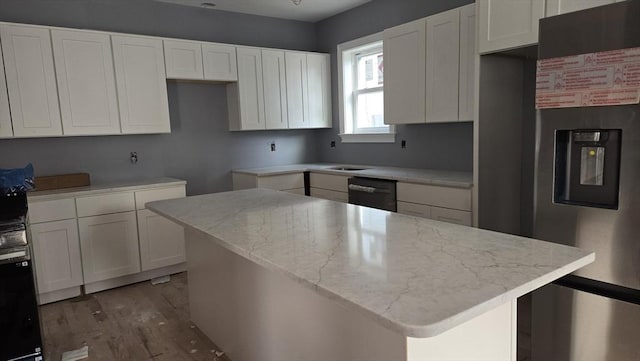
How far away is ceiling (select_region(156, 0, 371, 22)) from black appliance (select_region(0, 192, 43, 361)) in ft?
9.44

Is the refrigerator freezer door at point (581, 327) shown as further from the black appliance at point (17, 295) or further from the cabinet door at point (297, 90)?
the cabinet door at point (297, 90)

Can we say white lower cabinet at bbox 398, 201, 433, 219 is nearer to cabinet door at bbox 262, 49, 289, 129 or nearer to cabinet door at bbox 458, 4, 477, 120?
cabinet door at bbox 458, 4, 477, 120

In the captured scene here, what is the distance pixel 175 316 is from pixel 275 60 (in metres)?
2.90

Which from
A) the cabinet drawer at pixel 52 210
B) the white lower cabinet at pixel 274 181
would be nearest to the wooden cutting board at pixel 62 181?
the cabinet drawer at pixel 52 210

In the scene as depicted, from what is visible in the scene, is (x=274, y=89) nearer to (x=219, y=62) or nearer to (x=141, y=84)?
(x=219, y=62)

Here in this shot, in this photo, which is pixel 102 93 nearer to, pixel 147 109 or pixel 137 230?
pixel 147 109

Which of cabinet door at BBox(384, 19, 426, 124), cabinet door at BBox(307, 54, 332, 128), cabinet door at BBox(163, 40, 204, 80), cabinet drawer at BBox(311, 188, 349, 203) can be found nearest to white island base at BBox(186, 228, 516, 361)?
cabinet drawer at BBox(311, 188, 349, 203)

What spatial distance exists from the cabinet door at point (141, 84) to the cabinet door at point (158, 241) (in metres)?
0.84

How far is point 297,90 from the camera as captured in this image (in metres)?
4.86

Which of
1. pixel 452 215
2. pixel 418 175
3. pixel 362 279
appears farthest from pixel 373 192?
pixel 362 279

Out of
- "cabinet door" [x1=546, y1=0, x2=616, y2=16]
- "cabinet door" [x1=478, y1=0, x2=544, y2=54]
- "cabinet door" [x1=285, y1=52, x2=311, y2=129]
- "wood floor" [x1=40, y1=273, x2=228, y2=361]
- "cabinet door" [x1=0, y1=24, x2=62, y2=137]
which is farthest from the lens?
"cabinet door" [x1=285, y1=52, x2=311, y2=129]

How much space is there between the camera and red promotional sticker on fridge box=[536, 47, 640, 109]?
1688mm

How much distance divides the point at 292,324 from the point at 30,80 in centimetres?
301

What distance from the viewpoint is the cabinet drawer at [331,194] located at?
407cm
